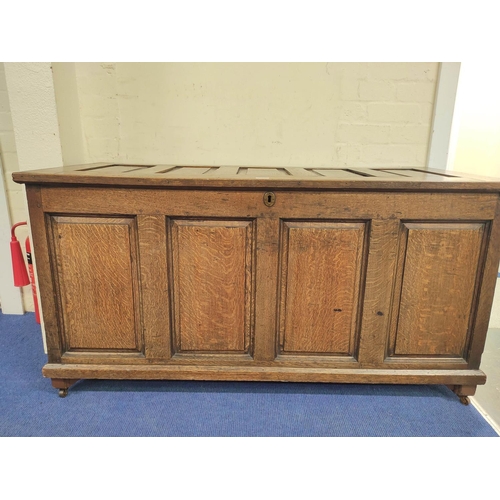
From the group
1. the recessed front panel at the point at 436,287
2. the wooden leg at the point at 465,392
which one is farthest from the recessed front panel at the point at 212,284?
the wooden leg at the point at 465,392

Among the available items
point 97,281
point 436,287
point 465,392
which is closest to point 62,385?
point 97,281

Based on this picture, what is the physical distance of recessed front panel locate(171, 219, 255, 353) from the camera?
1.41m

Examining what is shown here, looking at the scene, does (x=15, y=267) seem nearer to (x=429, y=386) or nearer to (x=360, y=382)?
(x=360, y=382)

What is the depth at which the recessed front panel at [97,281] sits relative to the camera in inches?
55.5

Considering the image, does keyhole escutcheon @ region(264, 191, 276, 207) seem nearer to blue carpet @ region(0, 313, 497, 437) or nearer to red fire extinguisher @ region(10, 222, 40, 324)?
blue carpet @ region(0, 313, 497, 437)

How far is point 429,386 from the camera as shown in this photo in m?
1.66

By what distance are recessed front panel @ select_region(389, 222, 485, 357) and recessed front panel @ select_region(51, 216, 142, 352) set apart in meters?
1.04

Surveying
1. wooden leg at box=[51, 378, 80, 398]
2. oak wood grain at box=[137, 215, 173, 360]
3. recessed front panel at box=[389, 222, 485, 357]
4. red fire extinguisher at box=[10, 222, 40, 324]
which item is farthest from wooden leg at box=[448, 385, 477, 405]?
red fire extinguisher at box=[10, 222, 40, 324]

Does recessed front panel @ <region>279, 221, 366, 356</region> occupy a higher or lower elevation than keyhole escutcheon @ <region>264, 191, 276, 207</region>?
lower

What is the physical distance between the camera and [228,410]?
4.89ft

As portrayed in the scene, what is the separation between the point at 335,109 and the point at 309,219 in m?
0.87

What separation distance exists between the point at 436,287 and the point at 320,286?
1.46 feet

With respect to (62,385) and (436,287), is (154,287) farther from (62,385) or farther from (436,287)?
(436,287)
